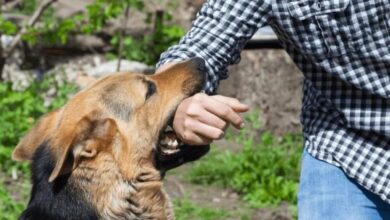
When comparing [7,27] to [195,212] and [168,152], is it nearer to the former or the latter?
[195,212]

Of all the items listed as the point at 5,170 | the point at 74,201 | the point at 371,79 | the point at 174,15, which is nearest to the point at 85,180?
the point at 74,201

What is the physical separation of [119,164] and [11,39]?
612 centimetres

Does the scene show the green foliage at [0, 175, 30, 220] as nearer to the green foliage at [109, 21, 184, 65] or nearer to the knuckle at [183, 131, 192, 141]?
the knuckle at [183, 131, 192, 141]

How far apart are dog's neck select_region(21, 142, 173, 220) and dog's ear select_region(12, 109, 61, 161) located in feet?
0.34

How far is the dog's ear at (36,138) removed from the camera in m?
4.35

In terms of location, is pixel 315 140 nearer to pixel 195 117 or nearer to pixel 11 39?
pixel 195 117

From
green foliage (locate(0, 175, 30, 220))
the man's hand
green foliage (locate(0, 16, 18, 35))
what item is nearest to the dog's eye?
the man's hand

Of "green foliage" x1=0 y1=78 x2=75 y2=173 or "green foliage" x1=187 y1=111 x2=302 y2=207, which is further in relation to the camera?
"green foliage" x1=0 y1=78 x2=75 y2=173

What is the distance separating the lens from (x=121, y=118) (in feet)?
14.6

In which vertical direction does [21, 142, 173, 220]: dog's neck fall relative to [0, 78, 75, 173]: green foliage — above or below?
above

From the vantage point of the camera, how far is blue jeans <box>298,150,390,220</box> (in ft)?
13.5

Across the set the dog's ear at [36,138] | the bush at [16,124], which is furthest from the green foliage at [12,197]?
the dog's ear at [36,138]

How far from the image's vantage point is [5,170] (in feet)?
25.8

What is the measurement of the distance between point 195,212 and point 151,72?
307 centimetres
